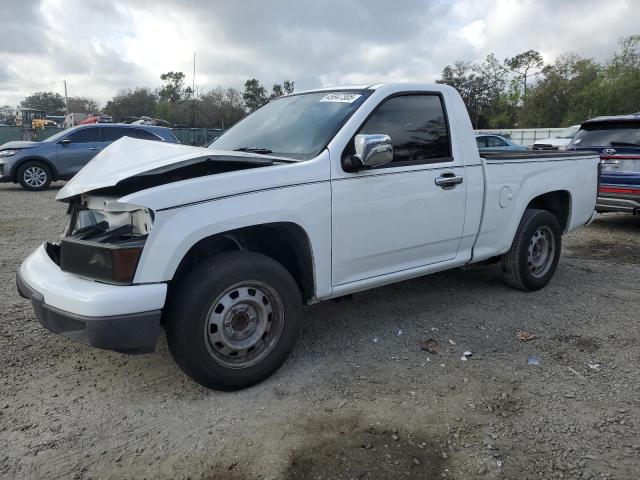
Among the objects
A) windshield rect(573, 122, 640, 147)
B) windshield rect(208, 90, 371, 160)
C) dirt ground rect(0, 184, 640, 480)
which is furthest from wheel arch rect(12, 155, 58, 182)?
windshield rect(573, 122, 640, 147)

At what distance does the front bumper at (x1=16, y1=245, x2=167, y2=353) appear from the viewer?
2.74 m

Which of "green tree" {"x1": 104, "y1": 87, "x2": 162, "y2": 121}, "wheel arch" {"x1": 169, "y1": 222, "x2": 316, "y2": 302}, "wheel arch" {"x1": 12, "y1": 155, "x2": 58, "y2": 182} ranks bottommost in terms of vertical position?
"wheel arch" {"x1": 169, "y1": 222, "x2": 316, "y2": 302}

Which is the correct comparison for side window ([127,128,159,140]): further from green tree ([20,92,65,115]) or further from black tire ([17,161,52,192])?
green tree ([20,92,65,115])

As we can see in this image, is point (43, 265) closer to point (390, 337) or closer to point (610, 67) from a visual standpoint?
point (390, 337)

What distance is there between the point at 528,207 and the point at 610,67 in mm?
59437

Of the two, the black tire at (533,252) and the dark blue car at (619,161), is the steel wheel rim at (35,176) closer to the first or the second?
the black tire at (533,252)

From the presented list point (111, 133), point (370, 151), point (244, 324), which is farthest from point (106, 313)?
point (111, 133)

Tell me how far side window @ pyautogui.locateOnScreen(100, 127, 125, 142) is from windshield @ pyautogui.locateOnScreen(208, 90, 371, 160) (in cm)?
1002

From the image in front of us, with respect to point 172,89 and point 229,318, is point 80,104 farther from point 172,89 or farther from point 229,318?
point 229,318

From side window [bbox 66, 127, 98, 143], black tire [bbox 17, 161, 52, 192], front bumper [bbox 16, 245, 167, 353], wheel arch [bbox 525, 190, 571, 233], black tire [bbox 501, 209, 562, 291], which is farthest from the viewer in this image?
side window [bbox 66, 127, 98, 143]

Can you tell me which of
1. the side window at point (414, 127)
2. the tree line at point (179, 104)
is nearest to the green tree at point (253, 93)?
the tree line at point (179, 104)

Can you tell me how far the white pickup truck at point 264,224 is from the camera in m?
2.86

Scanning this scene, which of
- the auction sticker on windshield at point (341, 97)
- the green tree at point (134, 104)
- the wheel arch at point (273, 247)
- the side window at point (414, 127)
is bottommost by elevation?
the wheel arch at point (273, 247)

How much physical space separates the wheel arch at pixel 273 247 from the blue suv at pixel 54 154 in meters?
10.1
